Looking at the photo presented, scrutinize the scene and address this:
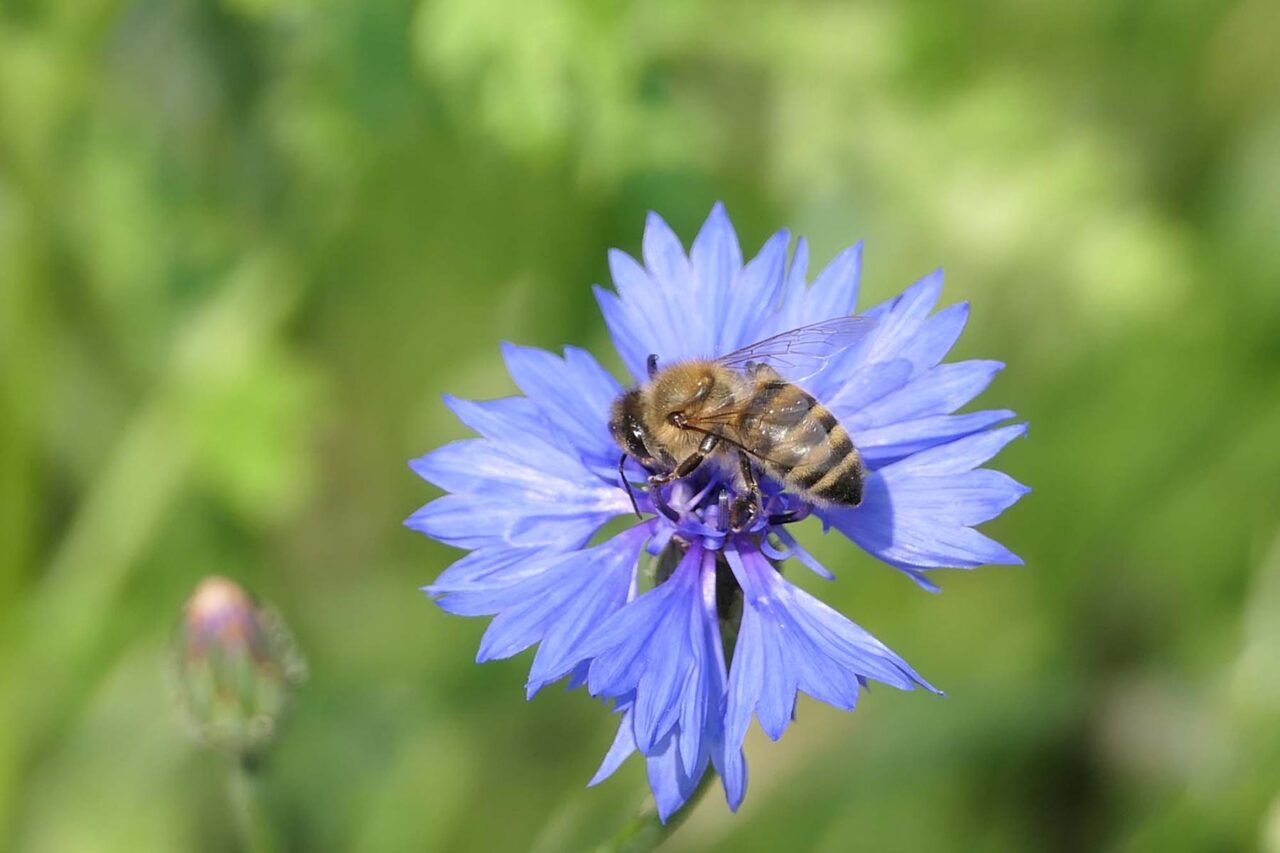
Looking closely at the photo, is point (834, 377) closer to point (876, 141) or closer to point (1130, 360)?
point (876, 141)

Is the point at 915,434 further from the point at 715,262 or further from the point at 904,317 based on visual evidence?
the point at 715,262

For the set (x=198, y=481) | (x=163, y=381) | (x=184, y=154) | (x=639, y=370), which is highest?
(x=184, y=154)

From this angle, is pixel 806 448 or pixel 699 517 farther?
pixel 699 517

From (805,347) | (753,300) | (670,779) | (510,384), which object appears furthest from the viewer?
(510,384)

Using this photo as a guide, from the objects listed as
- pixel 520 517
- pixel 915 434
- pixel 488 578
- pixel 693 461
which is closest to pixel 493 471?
pixel 520 517

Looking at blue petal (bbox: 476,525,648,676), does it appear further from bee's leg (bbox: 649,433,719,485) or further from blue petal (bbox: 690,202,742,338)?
blue petal (bbox: 690,202,742,338)

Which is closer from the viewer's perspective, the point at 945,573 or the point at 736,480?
the point at 736,480

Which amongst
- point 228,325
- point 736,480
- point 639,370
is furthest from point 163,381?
point 736,480

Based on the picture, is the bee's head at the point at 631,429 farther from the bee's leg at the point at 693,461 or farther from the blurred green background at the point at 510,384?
the blurred green background at the point at 510,384
